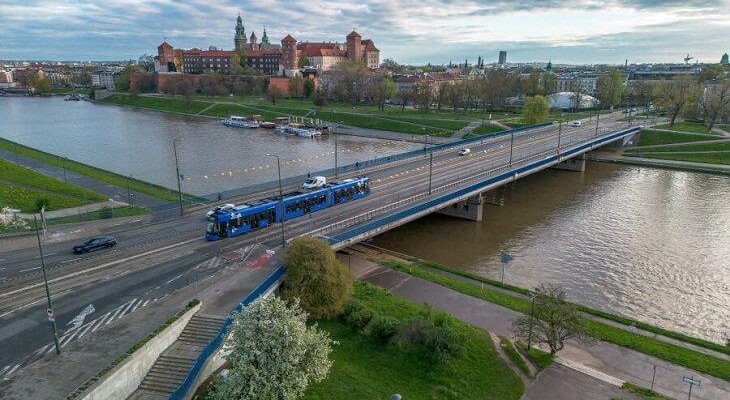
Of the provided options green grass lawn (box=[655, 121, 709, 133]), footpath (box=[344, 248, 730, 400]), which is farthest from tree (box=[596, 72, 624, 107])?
footpath (box=[344, 248, 730, 400])

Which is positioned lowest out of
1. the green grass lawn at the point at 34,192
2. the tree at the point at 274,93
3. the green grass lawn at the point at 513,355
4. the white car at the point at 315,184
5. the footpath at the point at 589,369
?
the footpath at the point at 589,369

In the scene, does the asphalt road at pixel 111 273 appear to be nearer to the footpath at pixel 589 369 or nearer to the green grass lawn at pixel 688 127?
the footpath at pixel 589 369

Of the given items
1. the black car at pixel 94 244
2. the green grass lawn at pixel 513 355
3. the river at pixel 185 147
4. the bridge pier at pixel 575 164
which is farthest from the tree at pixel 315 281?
the bridge pier at pixel 575 164

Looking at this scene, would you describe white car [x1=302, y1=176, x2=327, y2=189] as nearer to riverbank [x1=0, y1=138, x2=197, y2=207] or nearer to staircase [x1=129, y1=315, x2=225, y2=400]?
riverbank [x1=0, y1=138, x2=197, y2=207]

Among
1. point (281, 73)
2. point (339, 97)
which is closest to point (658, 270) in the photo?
point (339, 97)

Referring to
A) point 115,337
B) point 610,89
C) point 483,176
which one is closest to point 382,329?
point 115,337
